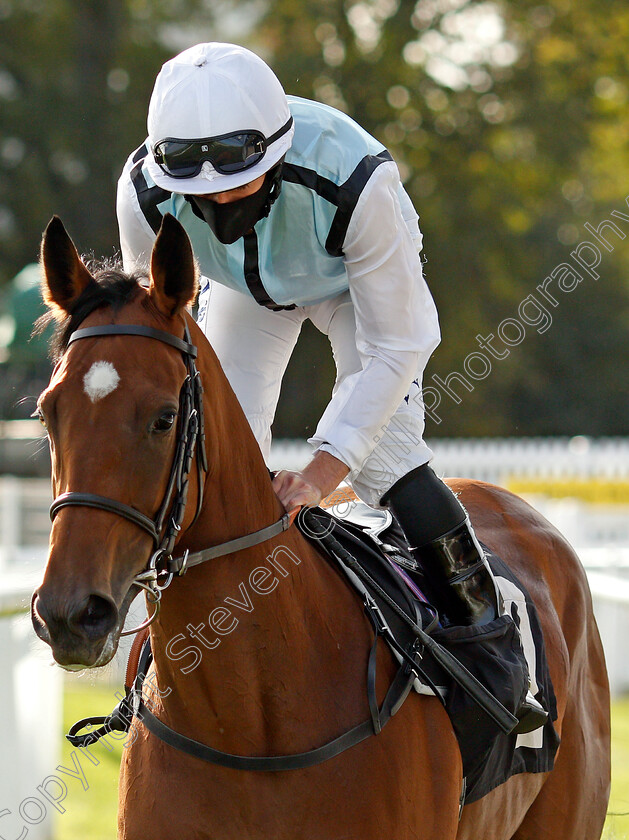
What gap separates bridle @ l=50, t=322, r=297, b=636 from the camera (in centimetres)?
203

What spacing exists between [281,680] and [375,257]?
113 cm

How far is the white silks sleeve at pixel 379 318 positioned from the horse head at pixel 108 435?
0.59 m

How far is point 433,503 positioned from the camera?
293cm

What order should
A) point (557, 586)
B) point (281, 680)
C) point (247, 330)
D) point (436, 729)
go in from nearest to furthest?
1. point (281, 680)
2. point (436, 729)
3. point (247, 330)
4. point (557, 586)

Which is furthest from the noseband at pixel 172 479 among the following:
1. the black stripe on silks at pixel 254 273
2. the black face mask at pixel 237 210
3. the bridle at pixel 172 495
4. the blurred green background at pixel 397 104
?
the blurred green background at pixel 397 104

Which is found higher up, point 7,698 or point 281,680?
point 281,680

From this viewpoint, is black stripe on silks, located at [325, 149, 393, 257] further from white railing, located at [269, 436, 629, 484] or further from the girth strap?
white railing, located at [269, 436, 629, 484]

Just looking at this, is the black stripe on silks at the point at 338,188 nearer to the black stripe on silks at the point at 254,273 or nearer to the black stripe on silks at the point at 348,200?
the black stripe on silks at the point at 348,200

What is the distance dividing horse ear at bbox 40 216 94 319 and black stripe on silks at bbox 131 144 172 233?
2.01ft

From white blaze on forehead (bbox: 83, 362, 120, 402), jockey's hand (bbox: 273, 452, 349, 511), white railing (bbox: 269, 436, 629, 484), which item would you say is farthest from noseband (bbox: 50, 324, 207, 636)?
white railing (bbox: 269, 436, 629, 484)

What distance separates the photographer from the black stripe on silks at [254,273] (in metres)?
2.84

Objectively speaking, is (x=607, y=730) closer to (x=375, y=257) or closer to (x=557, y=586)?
(x=557, y=586)

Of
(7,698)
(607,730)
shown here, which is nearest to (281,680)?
(607,730)

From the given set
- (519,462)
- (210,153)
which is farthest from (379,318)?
(519,462)
